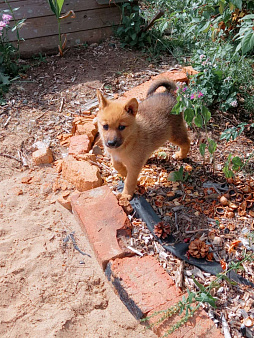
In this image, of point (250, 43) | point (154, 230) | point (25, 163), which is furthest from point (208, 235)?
point (25, 163)

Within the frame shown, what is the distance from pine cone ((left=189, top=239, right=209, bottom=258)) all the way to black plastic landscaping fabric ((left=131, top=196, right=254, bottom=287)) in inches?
1.8

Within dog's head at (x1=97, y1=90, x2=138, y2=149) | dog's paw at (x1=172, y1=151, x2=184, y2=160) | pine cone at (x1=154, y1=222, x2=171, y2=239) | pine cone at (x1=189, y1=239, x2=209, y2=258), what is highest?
dog's head at (x1=97, y1=90, x2=138, y2=149)

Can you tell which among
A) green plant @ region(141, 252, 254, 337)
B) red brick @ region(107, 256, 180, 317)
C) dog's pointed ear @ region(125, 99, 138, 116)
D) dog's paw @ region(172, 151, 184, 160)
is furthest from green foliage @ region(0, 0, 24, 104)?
green plant @ region(141, 252, 254, 337)

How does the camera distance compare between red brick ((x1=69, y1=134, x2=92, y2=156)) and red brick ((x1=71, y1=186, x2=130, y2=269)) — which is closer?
red brick ((x1=71, y1=186, x2=130, y2=269))

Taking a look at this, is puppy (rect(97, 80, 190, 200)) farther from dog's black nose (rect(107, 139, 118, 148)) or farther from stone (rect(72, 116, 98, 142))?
stone (rect(72, 116, 98, 142))

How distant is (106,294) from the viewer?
9.43 feet

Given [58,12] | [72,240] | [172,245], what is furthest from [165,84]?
[58,12]

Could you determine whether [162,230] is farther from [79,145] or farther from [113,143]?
[79,145]

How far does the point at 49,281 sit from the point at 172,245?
1092mm

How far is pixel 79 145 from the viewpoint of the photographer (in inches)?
164

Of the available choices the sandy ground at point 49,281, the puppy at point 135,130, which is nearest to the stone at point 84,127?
the puppy at point 135,130

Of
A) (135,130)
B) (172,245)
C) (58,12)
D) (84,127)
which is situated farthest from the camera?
(58,12)

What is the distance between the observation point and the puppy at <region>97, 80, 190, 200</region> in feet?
10.9

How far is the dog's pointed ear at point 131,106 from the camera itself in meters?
3.30
